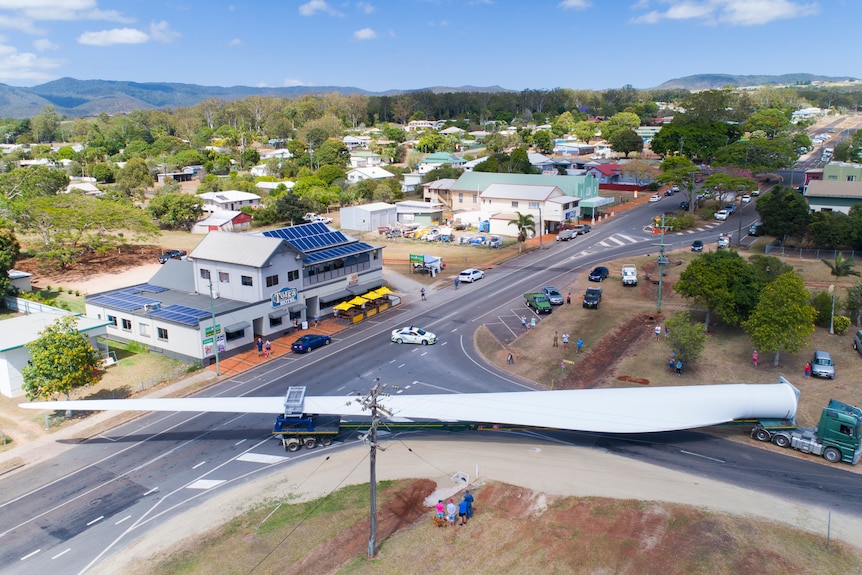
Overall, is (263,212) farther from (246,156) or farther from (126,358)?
(246,156)

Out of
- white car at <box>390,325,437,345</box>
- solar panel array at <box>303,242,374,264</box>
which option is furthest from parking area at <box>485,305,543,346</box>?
solar panel array at <box>303,242,374,264</box>

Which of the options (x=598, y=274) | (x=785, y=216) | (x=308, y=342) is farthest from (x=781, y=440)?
(x=785, y=216)

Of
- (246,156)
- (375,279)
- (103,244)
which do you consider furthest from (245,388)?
(246,156)

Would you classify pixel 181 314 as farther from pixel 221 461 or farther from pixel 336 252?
pixel 221 461

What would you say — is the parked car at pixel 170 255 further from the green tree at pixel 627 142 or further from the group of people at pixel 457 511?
the green tree at pixel 627 142

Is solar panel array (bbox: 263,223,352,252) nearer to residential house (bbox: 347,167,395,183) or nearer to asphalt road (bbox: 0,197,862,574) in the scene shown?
asphalt road (bbox: 0,197,862,574)

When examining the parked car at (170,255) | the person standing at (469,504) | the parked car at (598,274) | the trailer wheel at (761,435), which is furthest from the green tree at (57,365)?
the parked car at (598,274)
